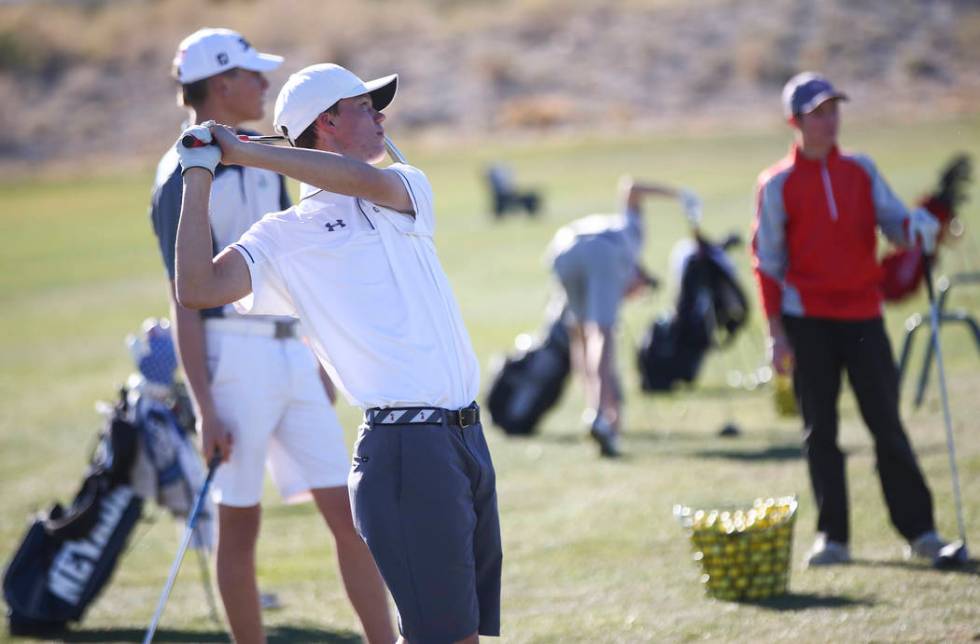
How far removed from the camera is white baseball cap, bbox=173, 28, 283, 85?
5398mm

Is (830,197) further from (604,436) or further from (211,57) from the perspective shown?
(604,436)

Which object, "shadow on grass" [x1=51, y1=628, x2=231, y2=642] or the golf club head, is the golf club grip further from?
the golf club head

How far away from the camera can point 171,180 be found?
5.08m

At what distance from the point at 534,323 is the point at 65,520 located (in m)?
11.2

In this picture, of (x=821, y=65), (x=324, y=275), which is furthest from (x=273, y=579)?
(x=821, y=65)

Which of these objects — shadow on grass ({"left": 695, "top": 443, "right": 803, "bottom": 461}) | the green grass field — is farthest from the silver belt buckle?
shadow on grass ({"left": 695, "top": 443, "right": 803, "bottom": 461})

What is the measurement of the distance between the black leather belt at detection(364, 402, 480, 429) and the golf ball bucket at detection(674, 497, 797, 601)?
7.58 ft

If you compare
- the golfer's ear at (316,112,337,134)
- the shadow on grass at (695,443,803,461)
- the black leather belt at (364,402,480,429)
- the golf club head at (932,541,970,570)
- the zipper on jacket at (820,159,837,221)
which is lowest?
the golf club head at (932,541,970,570)

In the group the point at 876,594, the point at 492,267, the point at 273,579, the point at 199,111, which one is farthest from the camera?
the point at 492,267

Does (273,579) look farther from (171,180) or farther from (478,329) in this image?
(478,329)

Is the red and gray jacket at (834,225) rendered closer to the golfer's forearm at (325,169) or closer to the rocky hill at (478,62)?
the golfer's forearm at (325,169)

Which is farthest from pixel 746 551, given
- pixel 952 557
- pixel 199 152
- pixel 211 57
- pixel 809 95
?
pixel 199 152

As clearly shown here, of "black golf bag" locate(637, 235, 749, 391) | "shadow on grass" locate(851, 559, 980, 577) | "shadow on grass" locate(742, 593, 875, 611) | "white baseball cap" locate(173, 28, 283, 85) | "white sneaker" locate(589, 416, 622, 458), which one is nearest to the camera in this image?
"white baseball cap" locate(173, 28, 283, 85)

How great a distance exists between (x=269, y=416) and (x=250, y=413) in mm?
71
